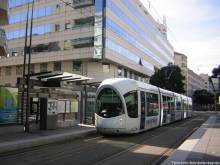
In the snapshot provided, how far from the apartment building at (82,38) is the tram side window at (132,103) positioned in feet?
108

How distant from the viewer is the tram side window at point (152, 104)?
24.2 meters

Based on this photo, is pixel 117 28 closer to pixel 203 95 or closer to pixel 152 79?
pixel 152 79

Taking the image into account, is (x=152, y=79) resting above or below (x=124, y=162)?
above

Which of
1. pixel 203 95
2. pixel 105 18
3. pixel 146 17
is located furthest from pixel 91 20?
pixel 203 95

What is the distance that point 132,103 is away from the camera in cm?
2136

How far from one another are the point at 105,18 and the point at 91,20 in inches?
128

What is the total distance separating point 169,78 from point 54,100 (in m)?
63.1

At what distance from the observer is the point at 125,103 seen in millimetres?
20875

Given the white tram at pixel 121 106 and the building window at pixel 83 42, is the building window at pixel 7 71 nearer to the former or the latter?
the building window at pixel 83 42

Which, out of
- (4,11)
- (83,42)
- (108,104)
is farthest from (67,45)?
(108,104)

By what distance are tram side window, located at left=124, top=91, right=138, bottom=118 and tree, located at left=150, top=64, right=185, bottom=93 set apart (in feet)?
202

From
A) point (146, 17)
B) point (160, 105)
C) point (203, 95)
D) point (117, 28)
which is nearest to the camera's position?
point (160, 105)

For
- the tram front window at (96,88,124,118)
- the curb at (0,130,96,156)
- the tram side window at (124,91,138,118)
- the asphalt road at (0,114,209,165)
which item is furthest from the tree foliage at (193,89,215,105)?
the asphalt road at (0,114,209,165)

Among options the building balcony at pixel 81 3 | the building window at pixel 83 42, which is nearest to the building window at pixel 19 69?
the building window at pixel 83 42
